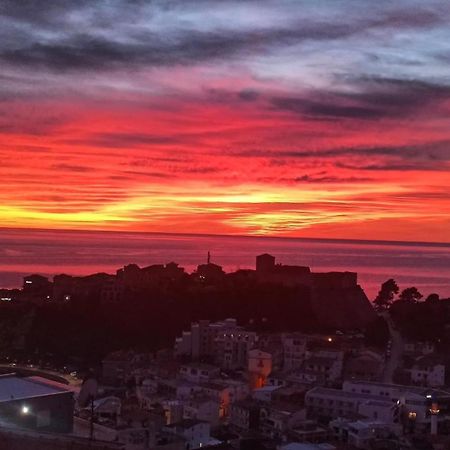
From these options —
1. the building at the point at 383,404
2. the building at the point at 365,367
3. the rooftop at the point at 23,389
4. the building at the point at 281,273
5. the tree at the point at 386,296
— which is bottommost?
the building at the point at 383,404

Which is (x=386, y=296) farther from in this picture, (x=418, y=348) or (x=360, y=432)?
(x=360, y=432)

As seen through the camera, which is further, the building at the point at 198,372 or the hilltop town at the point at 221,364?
the building at the point at 198,372

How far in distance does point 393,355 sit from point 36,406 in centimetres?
853

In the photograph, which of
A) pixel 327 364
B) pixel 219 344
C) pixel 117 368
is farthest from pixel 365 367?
pixel 117 368

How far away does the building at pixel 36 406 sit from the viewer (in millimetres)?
7879

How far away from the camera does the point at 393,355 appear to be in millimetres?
15016

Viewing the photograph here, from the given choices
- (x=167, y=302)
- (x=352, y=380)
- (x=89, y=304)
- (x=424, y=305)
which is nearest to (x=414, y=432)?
(x=352, y=380)

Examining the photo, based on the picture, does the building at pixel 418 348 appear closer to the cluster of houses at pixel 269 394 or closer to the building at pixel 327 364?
the cluster of houses at pixel 269 394

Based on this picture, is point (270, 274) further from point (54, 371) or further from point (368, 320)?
point (54, 371)

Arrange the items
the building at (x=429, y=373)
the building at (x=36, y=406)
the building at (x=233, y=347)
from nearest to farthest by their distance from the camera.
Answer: the building at (x=36, y=406) → the building at (x=429, y=373) → the building at (x=233, y=347)

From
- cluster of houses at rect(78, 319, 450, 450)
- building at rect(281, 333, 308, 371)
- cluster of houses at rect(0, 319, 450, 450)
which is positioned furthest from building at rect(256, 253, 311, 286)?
building at rect(281, 333, 308, 371)

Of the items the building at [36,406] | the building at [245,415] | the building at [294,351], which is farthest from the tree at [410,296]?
the building at [36,406]

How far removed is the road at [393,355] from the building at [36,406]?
6.57m

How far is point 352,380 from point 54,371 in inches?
216
